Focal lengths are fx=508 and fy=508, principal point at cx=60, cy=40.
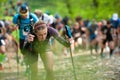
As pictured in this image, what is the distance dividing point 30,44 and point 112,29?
13.0 metres

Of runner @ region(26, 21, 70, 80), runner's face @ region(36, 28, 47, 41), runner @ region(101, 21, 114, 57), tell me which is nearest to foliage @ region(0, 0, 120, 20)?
runner @ region(101, 21, 114, 57)

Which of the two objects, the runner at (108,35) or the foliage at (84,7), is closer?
the runner at (108,35)

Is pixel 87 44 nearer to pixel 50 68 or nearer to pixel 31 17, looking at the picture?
pixel 31 17

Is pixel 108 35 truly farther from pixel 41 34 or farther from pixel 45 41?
pixel 41 34

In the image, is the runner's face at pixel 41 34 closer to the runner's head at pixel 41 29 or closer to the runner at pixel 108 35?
the runner's head at pixel 41 29

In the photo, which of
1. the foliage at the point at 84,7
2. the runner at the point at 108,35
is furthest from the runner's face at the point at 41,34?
the foliage at the point at 84,7

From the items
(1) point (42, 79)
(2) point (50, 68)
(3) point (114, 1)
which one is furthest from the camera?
(3) point (114, 1)

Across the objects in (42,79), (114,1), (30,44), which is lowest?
(42,79)

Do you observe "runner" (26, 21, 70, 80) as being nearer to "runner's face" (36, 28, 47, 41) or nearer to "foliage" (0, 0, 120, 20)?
"runner's face" (36, 28, 47, 41)

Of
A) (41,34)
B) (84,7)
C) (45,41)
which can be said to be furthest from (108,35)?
(84,7)

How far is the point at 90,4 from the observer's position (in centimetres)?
4666

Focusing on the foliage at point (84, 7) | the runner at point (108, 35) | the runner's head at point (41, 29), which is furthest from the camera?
the foliage at point (84, 7)

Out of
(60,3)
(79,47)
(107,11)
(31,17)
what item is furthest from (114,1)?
(31,17)

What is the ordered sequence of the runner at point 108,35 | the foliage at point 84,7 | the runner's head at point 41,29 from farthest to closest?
1. the foliage at point 84,7
2. the runner at point 108,35
3. the runner's head at point 41,29
